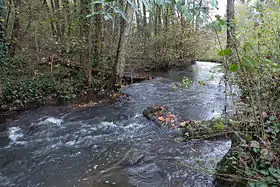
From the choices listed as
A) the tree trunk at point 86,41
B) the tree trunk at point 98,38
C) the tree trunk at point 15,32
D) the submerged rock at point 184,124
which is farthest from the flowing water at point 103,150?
the tree trunk at point 15,32

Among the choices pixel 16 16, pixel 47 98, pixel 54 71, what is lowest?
Result: pixel 47 98

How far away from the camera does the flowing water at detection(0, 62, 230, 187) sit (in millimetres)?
3484

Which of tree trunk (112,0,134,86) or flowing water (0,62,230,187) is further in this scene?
tree trunk (112,0,134,86)

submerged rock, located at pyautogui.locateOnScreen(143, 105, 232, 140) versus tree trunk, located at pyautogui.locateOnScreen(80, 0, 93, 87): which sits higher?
tree trunk, located at pyautogui.locateOnScreen(80, 0, 93, 87)

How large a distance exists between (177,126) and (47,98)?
203 inches

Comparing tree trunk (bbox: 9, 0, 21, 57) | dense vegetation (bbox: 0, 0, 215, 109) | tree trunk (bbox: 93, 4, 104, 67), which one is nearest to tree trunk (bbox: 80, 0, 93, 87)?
dense vegetation (bbox: 0, 0, 215, 109)

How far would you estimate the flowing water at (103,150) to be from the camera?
3.48m

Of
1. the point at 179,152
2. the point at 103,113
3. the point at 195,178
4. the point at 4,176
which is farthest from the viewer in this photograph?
the point at 103,113

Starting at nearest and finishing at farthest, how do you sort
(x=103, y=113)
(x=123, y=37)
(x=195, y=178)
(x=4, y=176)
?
(x=195, y=178) → (x=4, y=176) → (x=103, y=113) → (x=123, y=37)

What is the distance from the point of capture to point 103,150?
449 cm

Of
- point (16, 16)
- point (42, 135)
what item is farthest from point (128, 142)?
point (16, 16)

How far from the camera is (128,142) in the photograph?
479 centimetres

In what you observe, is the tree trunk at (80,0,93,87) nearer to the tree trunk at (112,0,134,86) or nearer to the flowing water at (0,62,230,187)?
the tree trunk at (112,0,134,86)

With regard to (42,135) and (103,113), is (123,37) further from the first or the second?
(42,135)
